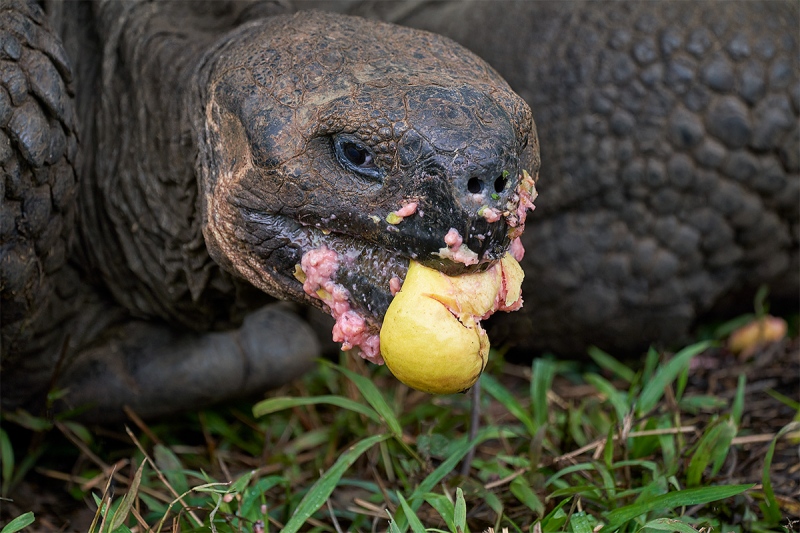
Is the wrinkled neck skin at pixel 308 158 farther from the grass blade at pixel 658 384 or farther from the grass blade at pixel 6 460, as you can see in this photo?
the grass blade at pixel 658 384

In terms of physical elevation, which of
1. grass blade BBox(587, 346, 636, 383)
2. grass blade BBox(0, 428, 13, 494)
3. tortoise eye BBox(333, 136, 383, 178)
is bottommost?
grass blade BBox(587, 346, 636, 383)

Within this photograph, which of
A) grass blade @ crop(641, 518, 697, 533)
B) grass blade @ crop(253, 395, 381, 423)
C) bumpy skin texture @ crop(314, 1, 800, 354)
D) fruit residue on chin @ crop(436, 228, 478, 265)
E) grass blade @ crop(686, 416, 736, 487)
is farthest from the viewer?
bumpy skin texture @ crop(314, 1, 800, 354)

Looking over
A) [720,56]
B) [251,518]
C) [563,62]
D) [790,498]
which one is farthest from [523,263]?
[251,518]

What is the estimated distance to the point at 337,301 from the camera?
1.77 metres

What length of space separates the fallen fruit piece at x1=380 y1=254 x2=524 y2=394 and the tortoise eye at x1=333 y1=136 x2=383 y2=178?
0.61 ft

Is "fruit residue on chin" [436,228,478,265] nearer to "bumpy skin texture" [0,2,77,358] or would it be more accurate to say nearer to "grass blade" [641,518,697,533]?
"grass blade" [641,518,697,533]

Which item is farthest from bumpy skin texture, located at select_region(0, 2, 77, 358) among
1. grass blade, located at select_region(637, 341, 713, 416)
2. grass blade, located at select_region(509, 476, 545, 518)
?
grass blade, located at select_region(637, 341, 713, 416)

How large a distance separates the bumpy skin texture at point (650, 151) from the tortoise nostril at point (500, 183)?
1282 mm

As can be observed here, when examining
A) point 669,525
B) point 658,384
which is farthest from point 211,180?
point 658,384

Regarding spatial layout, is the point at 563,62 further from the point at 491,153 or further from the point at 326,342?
the point at 491,153

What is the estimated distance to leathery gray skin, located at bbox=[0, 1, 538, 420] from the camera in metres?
1.67

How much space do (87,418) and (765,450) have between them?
1.76 metres

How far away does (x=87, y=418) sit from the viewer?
2.54m

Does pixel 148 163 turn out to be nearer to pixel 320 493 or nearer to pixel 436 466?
pixel 320 493
